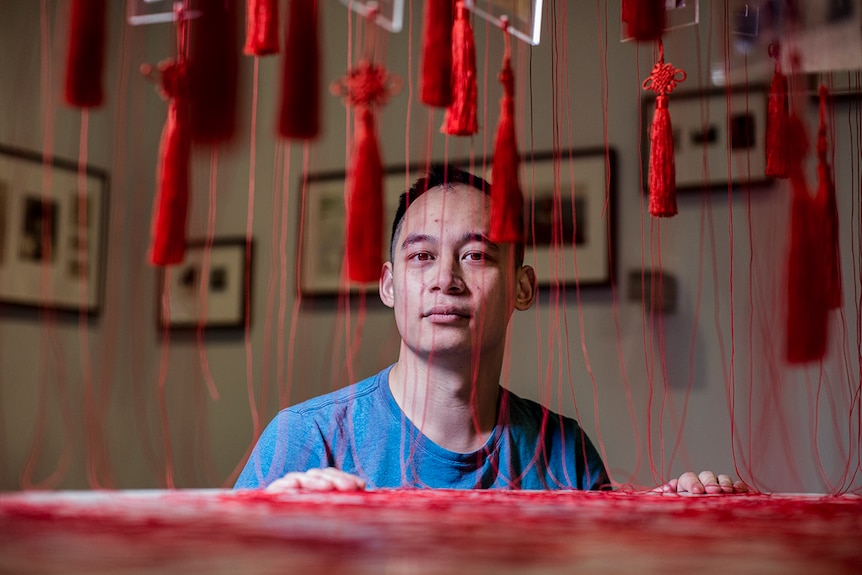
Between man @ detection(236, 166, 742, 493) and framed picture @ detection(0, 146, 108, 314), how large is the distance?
60 cm

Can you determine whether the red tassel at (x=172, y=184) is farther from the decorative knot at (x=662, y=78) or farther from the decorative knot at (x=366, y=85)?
the decorative knot at (x=662, y=78)

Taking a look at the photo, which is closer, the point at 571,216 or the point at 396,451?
the point at 396,451

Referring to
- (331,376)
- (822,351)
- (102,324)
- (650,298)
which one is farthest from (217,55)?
(822,351)

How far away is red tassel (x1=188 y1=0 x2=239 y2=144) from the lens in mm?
1141

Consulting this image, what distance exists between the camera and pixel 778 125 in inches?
48.2

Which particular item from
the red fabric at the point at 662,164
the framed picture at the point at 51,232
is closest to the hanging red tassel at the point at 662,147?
the red fabric at the point at 662,164

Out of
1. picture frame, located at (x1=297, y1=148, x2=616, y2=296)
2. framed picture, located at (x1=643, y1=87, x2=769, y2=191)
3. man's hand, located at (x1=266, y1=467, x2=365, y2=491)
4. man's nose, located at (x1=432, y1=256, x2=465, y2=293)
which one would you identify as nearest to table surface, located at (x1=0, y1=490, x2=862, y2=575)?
man's hand, located at (x1=266, y1=467, x2=365, y2=491)

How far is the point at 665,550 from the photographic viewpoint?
894 millimetres

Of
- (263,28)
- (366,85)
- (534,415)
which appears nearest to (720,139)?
(534,415)

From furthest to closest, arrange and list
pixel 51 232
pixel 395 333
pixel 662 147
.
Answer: pixel 51 232
pixel 395 333
pixel 662 147

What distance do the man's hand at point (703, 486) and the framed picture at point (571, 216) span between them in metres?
0.43

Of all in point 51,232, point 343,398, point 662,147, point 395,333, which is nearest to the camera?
point 662,147

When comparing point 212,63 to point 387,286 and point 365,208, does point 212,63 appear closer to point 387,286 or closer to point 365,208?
point 365,208

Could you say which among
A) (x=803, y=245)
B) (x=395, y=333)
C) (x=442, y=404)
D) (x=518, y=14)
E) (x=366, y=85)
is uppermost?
(x=518, y=14)
